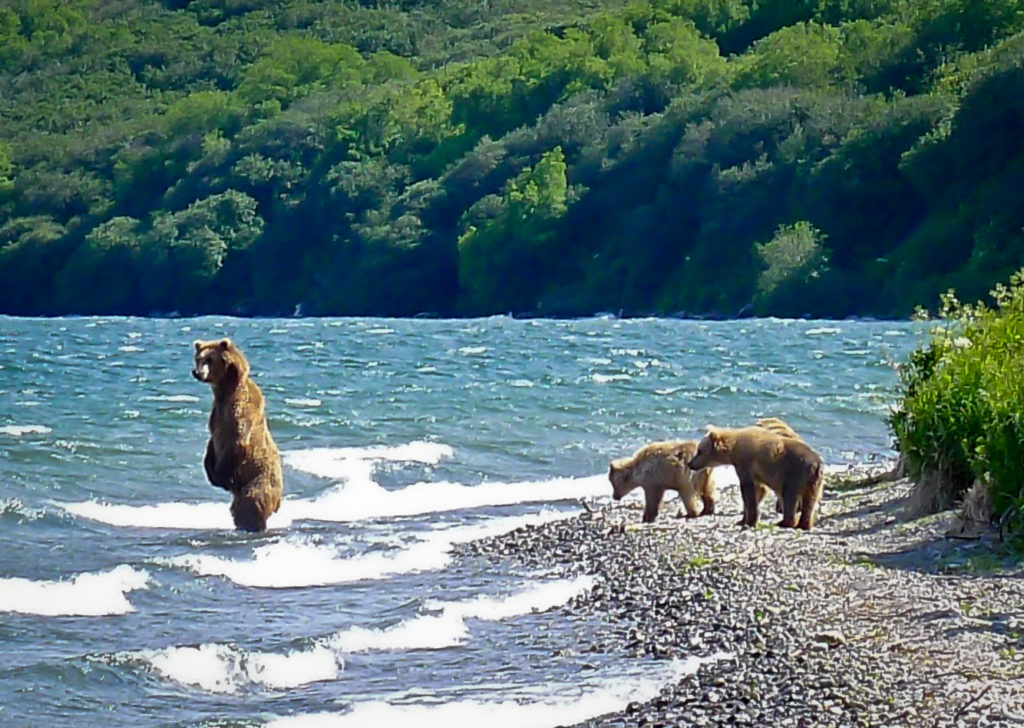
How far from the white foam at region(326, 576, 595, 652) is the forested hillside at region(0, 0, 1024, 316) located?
52174 millimetres

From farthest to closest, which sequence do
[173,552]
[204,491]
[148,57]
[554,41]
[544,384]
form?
[148,57] → [554,41] → [544,384] → [204,491] → [173,552]

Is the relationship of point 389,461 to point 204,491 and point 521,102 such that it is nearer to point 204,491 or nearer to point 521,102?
point 204,491

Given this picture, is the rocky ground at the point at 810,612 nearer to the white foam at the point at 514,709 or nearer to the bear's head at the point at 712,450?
the white foam at the point at 514,709

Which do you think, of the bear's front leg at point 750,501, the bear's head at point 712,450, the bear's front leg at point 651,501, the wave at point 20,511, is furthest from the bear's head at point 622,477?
the wave at point 20,511

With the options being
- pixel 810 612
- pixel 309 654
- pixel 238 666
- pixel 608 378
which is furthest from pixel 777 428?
pixel 608 378

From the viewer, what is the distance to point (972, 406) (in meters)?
13.3

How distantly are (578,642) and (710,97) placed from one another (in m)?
79.3

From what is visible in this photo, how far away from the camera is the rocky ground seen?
9047 millimetres

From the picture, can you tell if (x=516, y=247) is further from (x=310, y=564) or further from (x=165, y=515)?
(x=310, y=564)

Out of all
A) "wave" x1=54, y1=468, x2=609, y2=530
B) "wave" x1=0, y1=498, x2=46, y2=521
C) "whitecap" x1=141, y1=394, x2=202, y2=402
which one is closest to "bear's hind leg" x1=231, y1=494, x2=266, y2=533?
"wave" x1=54, y1=468, x2=609, y2=530

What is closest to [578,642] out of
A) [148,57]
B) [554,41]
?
[554,41]

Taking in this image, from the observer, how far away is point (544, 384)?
108ft

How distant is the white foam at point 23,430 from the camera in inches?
986

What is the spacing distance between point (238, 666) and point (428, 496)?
879 centimetres
